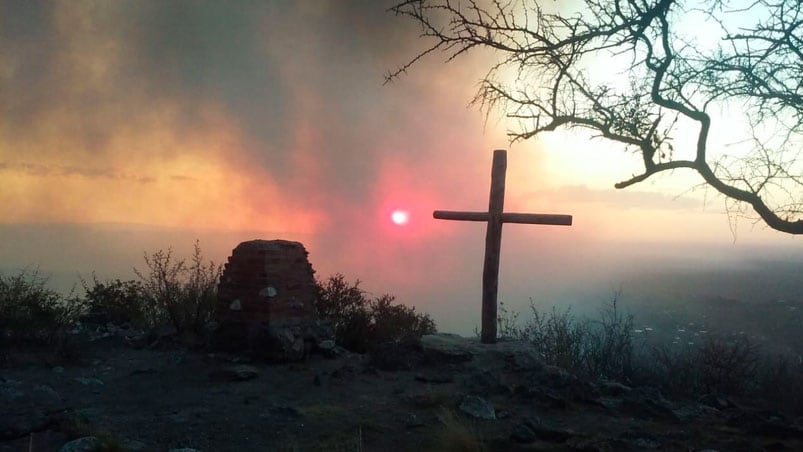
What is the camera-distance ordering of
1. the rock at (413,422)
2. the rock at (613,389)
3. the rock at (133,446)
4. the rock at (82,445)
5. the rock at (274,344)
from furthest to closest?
1. the rock at (274,344)
2. the rock at (613,389)
3. the rock at (413,422)
4. the rock at (133,446)
5. the rock at (82,445)

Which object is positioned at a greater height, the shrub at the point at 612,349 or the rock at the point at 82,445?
the shrub at the point at 612,349

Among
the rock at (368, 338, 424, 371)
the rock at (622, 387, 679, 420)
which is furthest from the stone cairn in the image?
the rock at (622, 387, 679, 420)

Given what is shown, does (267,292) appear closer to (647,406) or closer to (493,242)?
(493,242)

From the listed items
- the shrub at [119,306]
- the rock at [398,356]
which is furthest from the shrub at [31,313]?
the rock at [398,356]

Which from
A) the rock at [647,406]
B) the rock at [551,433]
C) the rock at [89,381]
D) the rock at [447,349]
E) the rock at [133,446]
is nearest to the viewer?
the rock at [133,446]

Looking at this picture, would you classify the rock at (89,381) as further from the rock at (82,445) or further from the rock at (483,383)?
the rock at (483,383)

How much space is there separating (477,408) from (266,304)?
12.5ft

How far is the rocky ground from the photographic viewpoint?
19.2ft

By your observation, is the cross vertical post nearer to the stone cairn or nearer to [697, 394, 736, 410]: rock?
the stone cairn

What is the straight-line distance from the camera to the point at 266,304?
9.09 meters

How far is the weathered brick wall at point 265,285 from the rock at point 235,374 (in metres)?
0.93

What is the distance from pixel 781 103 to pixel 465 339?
6.03m

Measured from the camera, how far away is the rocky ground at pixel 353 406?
584 centimetres

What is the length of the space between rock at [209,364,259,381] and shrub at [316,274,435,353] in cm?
291
